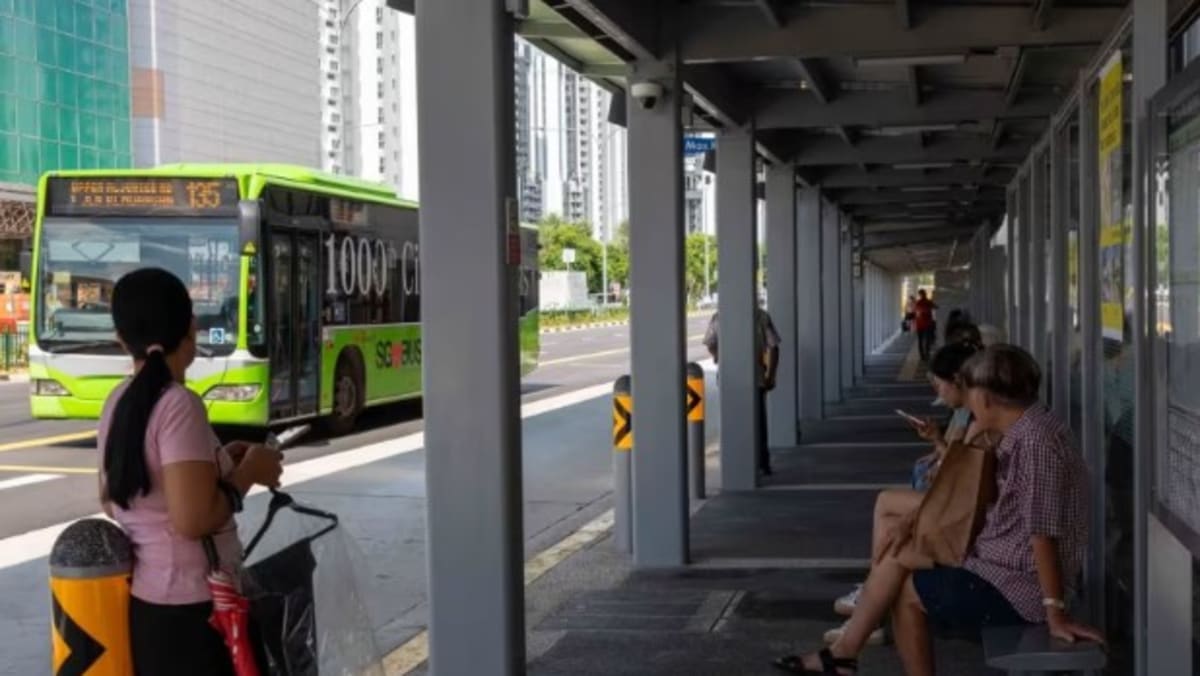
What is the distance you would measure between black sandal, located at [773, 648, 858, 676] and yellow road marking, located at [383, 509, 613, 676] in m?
1.54

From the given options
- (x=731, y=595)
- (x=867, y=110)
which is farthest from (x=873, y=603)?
(x=867, y=110)

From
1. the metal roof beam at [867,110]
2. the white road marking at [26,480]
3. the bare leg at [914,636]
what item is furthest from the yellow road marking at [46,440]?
the bare leg at [914,636]

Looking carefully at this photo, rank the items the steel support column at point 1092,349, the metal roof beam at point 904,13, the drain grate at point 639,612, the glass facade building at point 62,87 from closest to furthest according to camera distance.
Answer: the steel support column at point 1092,349 < the drain grate at point 639,612 < the metal roof beam at point 904,13 < the glass facade building at point 62,87

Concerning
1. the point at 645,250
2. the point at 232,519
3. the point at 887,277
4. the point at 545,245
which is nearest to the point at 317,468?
the point at 645,250

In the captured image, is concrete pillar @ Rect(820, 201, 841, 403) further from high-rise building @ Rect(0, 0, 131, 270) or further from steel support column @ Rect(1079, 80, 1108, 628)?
high-rise building @ Rect(0, 0, 131, 270)

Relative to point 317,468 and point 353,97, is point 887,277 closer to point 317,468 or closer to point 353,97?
point 317,468

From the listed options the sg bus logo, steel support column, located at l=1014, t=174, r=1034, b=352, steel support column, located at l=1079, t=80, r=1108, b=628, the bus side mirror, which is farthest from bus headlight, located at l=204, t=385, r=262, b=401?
steel support column, located at l=1079, t=80, r=1108, b=628

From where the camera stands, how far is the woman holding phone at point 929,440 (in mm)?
6195

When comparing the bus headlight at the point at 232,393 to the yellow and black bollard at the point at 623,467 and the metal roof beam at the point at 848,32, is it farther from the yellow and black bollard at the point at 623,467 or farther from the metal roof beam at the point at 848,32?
the metal roof beam at the point at 848,32

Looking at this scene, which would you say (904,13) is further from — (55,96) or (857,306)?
(55,96)

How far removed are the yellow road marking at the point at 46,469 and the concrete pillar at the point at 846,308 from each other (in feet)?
40.2

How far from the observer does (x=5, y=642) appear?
759 cm

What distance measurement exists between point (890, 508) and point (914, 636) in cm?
105

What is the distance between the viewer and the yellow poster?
5.55 metres
